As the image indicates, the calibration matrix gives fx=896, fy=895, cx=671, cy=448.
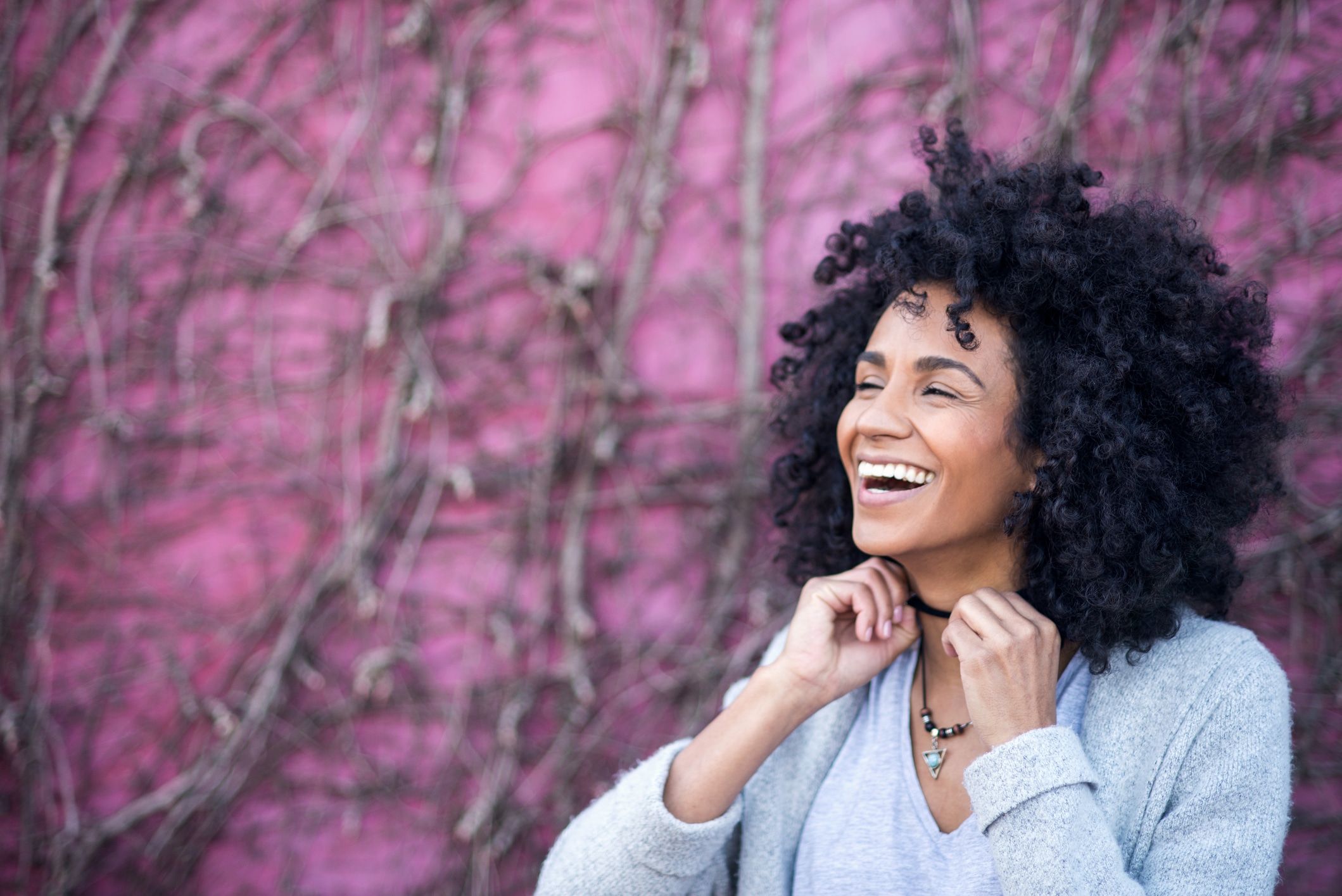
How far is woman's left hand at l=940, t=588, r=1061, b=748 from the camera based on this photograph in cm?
127

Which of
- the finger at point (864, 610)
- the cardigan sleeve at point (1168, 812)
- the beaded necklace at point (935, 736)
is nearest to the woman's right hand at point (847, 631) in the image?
the finger at point (864, 610)

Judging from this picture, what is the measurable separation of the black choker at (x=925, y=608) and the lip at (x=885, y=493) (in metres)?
0.23

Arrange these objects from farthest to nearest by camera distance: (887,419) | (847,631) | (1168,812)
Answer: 1. (847,631)
2. (887,419)
3. (1168,812)

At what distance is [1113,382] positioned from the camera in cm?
144

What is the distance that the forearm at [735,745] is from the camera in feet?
4.69

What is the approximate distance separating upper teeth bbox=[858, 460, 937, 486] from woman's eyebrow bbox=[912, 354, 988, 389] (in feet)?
0.53

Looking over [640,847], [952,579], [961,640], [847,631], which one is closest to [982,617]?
[961,640]

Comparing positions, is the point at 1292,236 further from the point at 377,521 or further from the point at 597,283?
the point at 377,521

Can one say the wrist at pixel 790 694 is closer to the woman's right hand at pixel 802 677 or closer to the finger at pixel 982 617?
the woman's right hand at pixel 802 677

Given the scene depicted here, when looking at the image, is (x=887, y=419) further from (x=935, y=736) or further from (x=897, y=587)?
(x=935, y=736)

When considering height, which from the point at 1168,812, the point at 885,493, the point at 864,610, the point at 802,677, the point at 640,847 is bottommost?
the point at 640,847

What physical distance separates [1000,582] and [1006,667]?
276mm

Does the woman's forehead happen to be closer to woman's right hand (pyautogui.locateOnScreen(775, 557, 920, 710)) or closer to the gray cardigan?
woman's right hand (pyautogui.locateOnScreen(775, 557, 920, 710))

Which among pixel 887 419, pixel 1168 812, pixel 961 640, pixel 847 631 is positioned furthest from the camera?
pixel 847 631
